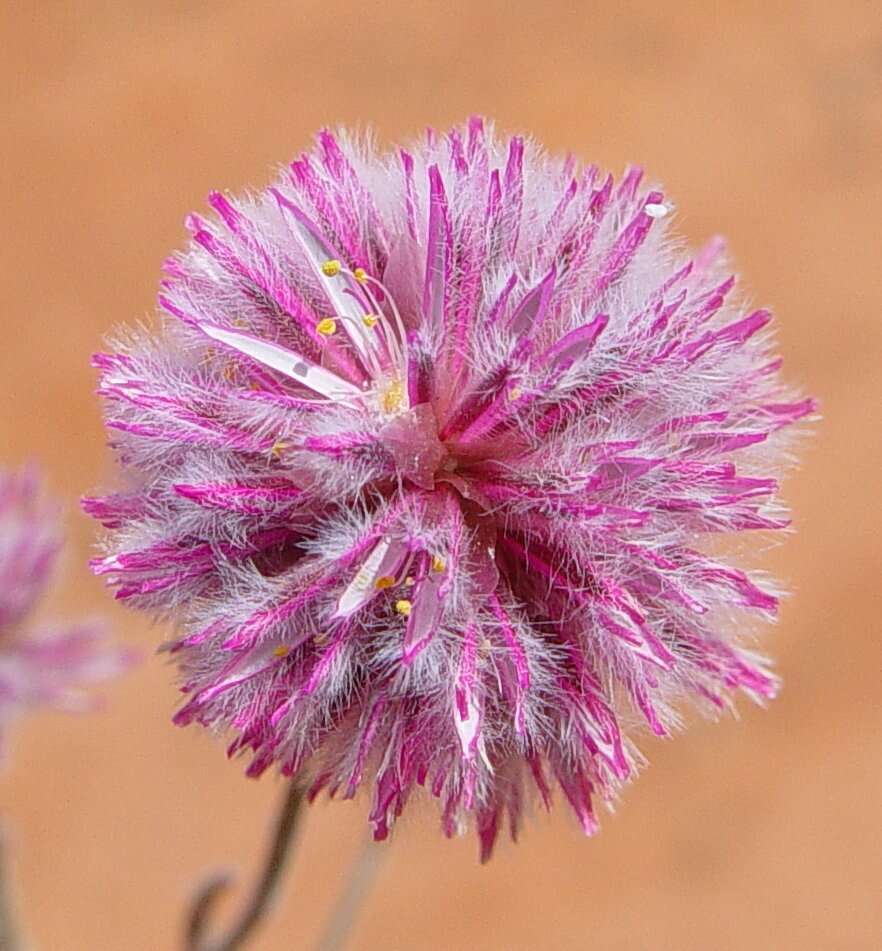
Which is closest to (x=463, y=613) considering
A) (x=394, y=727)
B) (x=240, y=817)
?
(x=394, y=727)

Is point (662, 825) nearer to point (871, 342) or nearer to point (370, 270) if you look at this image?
point (871, 342)

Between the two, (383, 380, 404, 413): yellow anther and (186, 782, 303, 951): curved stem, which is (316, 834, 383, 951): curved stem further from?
(383, 380, 404, 413): yellow anther

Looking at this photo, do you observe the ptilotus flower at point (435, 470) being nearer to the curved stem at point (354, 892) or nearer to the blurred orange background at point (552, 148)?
the curved stem at point (354, 892)

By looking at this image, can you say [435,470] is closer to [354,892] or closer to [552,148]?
[354,892]

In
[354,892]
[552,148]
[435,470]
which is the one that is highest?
[552,148]

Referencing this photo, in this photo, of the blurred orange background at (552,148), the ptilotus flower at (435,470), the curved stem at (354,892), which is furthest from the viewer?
the blurred orange background at (552,148)

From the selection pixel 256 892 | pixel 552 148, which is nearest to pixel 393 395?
pixel 256 892

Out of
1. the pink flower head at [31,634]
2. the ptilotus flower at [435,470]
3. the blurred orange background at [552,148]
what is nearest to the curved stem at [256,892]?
the ptilotus flower at [435,470]
